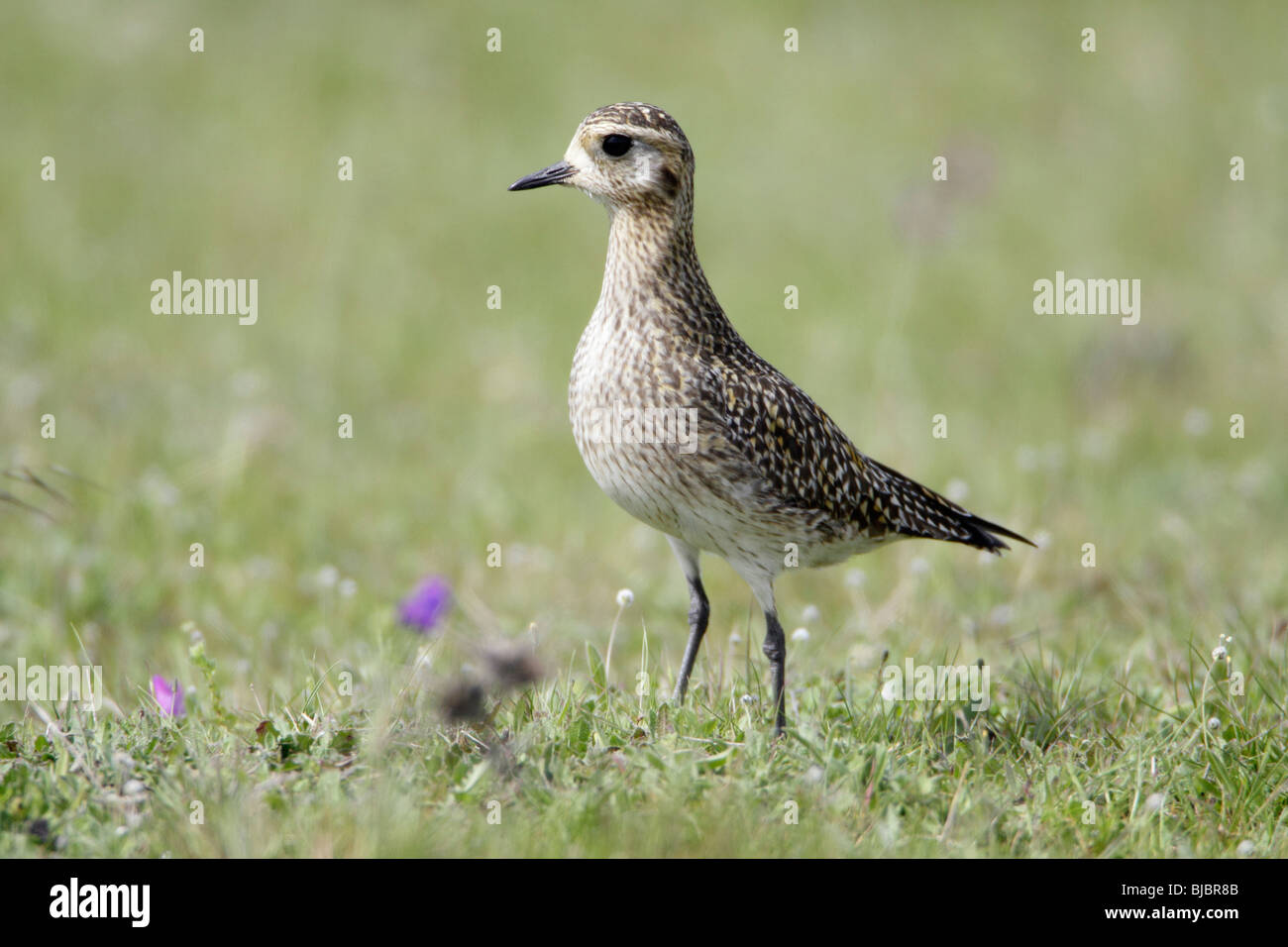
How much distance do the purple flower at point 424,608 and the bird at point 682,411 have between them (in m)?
0.89

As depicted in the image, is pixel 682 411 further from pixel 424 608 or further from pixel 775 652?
pixel 424 608

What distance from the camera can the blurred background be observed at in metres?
8.55

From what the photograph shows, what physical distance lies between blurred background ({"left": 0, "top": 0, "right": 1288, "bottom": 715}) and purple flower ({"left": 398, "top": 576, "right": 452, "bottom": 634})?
0.64 metres

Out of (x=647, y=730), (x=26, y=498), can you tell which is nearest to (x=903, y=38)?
(x=26, y=498)

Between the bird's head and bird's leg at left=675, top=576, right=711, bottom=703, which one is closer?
the bird's head

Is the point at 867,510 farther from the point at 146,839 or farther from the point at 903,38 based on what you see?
the point at 903,38

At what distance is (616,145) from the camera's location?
606 centimetres

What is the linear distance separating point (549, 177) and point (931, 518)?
2.42m

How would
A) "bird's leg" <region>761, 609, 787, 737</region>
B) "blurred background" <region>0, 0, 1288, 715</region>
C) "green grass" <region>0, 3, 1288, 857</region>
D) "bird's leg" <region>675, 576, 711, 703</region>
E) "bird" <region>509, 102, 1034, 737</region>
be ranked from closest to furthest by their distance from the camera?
"green grass" <region>0, 3, 1288, 857</region>
"bird" <region>509, 102, 1034, 737</region>
"bird's leg" <region>761, 609, 787, 737</region>
"bird's leg" <region>675, 576, 711, 703</region>
"blurred background" <region>0, 0, 1288, 715</region>

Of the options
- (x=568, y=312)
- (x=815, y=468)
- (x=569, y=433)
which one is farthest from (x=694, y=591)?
(x=568, y=312)

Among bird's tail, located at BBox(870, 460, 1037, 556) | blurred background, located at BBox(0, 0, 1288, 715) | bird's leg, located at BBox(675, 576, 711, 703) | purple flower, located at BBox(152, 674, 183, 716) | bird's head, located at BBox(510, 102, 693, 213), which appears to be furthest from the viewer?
blurred background, located at BBox(0, 0, 1288, 715)

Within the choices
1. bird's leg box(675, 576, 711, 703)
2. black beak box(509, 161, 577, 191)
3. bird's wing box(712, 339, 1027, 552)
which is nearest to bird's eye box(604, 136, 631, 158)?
black beak box(509, 161, 577, 191)

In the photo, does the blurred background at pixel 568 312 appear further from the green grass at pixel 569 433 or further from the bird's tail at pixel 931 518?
the bird's tail at pixel 931 518

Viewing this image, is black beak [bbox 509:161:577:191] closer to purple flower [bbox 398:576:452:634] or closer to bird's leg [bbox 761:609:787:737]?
purple flower [bbox 398:576:452:634]
